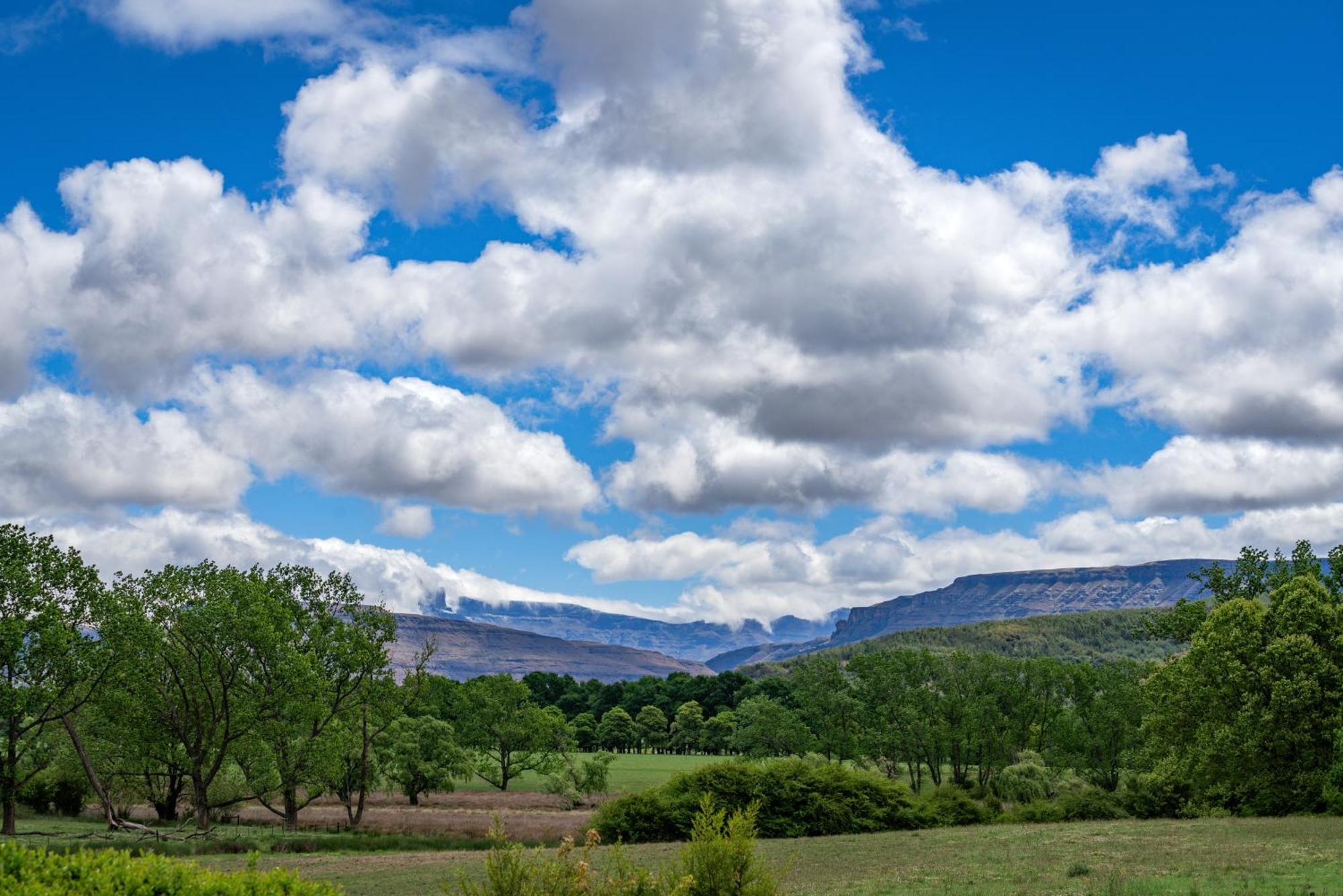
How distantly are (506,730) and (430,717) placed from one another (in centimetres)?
2236

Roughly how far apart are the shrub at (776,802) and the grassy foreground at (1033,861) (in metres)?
4.66

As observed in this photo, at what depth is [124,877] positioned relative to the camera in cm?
1063

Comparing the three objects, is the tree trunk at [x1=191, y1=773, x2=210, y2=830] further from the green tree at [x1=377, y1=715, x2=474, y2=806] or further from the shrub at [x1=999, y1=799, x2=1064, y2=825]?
the shrub at [x1=999, y1=799, x2=1064, y2=825]

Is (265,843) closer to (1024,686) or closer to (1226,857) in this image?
(1226,857)

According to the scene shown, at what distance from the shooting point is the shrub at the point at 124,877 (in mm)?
10422

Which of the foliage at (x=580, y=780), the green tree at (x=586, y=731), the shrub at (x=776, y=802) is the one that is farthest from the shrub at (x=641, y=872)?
the green tree at (x=586, y=731)

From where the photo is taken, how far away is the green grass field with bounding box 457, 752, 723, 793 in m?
105

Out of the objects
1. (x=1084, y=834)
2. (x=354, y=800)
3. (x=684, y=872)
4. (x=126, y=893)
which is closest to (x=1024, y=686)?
(x=1084, y=834)

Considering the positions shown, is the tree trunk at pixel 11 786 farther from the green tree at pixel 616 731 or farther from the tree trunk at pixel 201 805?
the green tree at pixel 616 731

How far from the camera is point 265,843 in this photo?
52.2 metres

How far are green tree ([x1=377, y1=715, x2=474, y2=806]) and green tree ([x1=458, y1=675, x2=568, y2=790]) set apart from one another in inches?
708

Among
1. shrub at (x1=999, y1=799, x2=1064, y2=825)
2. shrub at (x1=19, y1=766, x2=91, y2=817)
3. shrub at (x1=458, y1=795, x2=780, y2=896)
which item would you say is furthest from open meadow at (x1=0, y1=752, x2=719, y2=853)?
shrub at (x1=999, y1=799, x2=1064, y2=825)

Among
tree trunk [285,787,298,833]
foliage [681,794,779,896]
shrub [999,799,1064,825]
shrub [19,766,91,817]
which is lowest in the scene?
shrub [999,799,1064,825]

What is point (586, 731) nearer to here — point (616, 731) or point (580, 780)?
point (616, 731)
